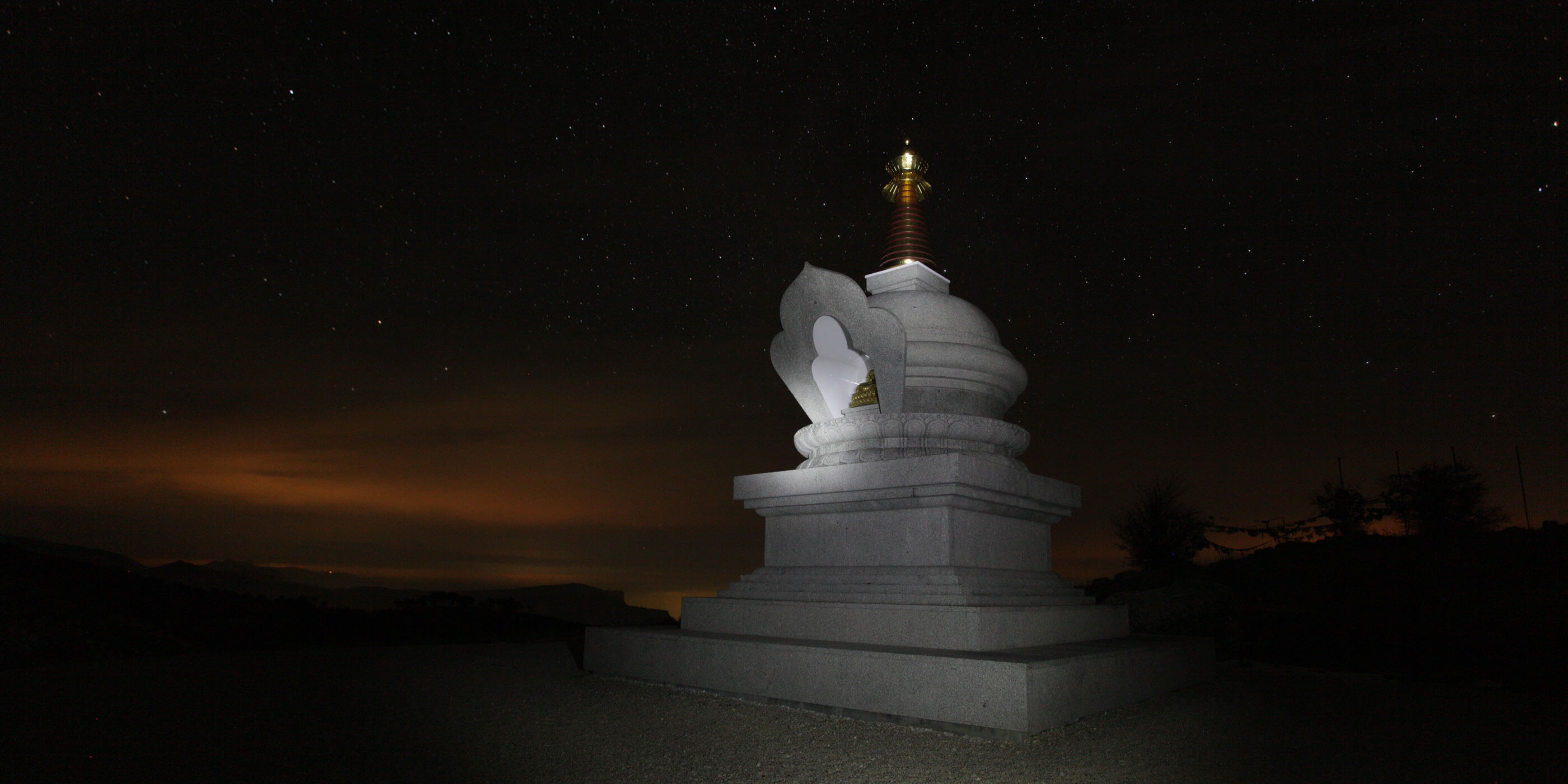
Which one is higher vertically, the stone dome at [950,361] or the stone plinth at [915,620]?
the stone dome at [950,361]

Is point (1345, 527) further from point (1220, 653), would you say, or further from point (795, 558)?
point (795, 558)

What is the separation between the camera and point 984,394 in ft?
40.7

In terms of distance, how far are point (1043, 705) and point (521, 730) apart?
187 inches

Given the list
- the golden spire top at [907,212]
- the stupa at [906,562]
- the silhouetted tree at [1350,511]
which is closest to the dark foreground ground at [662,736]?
the stupa at [906,562]

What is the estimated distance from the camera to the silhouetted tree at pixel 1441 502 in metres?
32.7

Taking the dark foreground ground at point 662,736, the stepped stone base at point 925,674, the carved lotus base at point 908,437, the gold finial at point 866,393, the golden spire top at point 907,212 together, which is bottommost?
the dark foreground ground at point 662,736

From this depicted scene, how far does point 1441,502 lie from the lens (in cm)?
3316

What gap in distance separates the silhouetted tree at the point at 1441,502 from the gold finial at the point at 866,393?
3093 centimetres

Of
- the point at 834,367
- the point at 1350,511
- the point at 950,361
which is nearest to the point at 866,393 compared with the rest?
the point at 834,367

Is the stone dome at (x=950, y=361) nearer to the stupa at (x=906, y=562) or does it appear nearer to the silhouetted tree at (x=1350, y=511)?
the stupa at (x=906, y=562)

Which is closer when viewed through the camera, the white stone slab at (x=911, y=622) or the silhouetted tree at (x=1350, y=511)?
the white stone slab at (x=911, y=622)

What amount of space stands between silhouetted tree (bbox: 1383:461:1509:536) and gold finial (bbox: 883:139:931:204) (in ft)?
97.6

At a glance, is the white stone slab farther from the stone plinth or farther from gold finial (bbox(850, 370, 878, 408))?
gold finial (bbox(850, 370, 878, 408))

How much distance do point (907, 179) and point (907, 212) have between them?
0.66 metres
